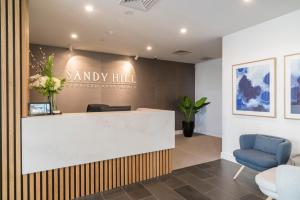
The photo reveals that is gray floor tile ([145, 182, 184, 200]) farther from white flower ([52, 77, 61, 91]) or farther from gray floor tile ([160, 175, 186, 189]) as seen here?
white flower ([52, 77, 61, 91])

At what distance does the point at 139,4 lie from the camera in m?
2.66

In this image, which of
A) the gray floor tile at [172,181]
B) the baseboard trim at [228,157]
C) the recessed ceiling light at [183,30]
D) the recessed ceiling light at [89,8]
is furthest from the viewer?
the baseboard trim at [228,157]

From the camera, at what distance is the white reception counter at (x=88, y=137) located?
2.15 metres

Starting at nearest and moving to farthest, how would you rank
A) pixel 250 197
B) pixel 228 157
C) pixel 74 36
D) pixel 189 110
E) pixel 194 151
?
pixel 250 197
pixel 228 157
pixel 74 36
pixel 194 151
pixel 189 110

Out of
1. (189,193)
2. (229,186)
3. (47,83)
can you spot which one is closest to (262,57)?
(229,186)

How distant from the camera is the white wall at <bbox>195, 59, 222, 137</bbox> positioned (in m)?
6.52

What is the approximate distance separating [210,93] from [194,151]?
2926 mm

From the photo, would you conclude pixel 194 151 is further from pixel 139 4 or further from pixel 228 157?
pixel 139 4

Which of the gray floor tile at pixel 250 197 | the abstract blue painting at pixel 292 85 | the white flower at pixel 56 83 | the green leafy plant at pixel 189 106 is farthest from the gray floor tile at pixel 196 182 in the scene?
the green leafy plant at pixel 189 106

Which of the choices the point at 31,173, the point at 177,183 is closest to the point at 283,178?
the point at 177,183

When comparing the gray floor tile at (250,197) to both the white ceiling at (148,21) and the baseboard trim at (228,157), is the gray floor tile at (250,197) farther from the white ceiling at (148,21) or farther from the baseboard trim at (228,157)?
the white ceiling at (148,21)

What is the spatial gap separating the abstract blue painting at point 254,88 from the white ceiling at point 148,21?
852 mm

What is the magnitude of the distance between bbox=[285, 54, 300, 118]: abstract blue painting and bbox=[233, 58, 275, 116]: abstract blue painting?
241 mm

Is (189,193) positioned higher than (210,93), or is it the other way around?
(210,93)
